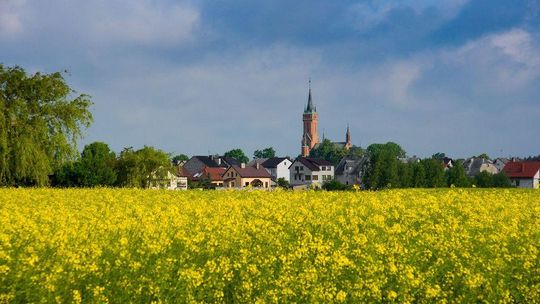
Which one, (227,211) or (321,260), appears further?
(227,211)

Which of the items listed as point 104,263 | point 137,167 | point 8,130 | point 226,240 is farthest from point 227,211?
point 137,167

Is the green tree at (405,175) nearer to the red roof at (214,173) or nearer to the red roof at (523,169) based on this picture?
the red roof at (523,169)

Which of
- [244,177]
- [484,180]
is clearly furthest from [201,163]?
[484,180]

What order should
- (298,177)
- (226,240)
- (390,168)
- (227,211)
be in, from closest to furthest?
(226,240), (227,211), (390,168), (298,177)

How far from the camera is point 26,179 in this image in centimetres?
4722

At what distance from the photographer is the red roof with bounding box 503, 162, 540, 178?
10941 centimetres

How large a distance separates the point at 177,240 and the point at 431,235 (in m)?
5.39

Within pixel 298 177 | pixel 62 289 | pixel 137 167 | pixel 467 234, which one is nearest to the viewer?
A: pixel 62 289

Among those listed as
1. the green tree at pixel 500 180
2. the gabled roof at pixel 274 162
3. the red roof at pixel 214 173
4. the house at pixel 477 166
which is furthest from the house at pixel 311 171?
the green tree at pixel 500 180

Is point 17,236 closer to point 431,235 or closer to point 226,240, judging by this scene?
point 226,240

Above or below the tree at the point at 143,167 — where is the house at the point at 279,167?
above

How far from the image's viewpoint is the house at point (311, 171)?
437ft

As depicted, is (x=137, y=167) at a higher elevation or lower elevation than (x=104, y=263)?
higher

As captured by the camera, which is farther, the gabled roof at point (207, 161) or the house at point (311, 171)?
the gabled roof at point (207, 161)
